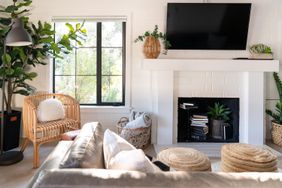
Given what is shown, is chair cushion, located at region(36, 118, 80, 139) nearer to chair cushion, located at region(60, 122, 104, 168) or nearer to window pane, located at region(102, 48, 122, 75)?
window pane, located at region(102, 48, 122, 75)

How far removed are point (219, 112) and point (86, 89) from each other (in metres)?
2.21

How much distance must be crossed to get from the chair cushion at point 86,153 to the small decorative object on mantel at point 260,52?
2890mm

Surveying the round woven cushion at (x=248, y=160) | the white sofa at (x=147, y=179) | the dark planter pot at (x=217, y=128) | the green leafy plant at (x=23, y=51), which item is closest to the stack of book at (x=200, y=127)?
the dark planter pot at (x=217, y=128)

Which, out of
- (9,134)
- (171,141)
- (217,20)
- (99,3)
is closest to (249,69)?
(217,20)

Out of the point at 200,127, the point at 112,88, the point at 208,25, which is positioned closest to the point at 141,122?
the point at 112,88

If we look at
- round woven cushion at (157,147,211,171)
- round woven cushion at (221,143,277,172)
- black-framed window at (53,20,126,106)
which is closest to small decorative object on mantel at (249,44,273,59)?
black-framed window at (53,20,126,106)

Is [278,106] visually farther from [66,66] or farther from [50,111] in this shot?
[66,66]

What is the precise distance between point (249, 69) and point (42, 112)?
295cm

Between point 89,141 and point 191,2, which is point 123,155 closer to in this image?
point 89,141

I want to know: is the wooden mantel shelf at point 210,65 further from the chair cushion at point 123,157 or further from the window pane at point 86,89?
the chair cushion at point 123,157

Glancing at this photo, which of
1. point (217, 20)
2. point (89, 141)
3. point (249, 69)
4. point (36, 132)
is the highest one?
point (217, 20)

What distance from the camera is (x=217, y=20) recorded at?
11.8 feet

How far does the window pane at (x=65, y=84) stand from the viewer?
390 centimetres

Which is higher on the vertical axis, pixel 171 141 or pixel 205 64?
pixel 205 64
